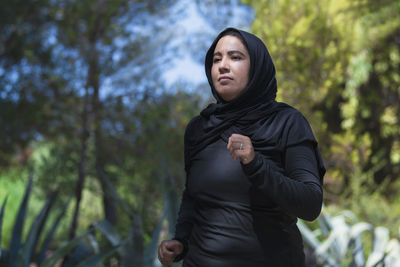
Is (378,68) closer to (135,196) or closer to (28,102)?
(135,196)

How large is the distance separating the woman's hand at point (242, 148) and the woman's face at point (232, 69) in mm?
248

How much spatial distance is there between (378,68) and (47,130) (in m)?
5.77

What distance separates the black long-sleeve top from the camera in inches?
46.7

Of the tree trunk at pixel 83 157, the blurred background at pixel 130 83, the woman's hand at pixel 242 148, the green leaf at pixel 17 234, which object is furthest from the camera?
the blurred background at pixel 130 83

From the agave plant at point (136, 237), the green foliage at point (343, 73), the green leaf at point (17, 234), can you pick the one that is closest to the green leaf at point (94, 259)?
the agave plant at point (136, 237)

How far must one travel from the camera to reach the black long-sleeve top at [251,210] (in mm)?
1187

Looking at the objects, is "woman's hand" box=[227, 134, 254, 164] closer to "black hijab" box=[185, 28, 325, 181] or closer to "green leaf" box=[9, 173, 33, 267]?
"black hijab" box=[185, 28, 325, 181]

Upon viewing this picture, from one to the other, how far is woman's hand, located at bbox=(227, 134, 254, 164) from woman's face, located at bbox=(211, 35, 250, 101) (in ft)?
0.81

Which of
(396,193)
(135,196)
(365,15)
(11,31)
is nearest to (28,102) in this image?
(11,31)

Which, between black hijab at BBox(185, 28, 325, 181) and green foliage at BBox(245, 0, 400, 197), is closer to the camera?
black hijab at BBox(185, 28, 325, 181)

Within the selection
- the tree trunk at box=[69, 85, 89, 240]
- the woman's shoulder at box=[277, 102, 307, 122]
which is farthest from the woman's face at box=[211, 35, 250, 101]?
the tree trunk at box=[69, 85, 89, 240]

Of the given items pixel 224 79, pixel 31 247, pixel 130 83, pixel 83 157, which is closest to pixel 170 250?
pixel 224 79

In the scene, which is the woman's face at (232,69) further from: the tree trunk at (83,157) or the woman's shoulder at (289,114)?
the tree trunk at (83,157)

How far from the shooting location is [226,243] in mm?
1251
